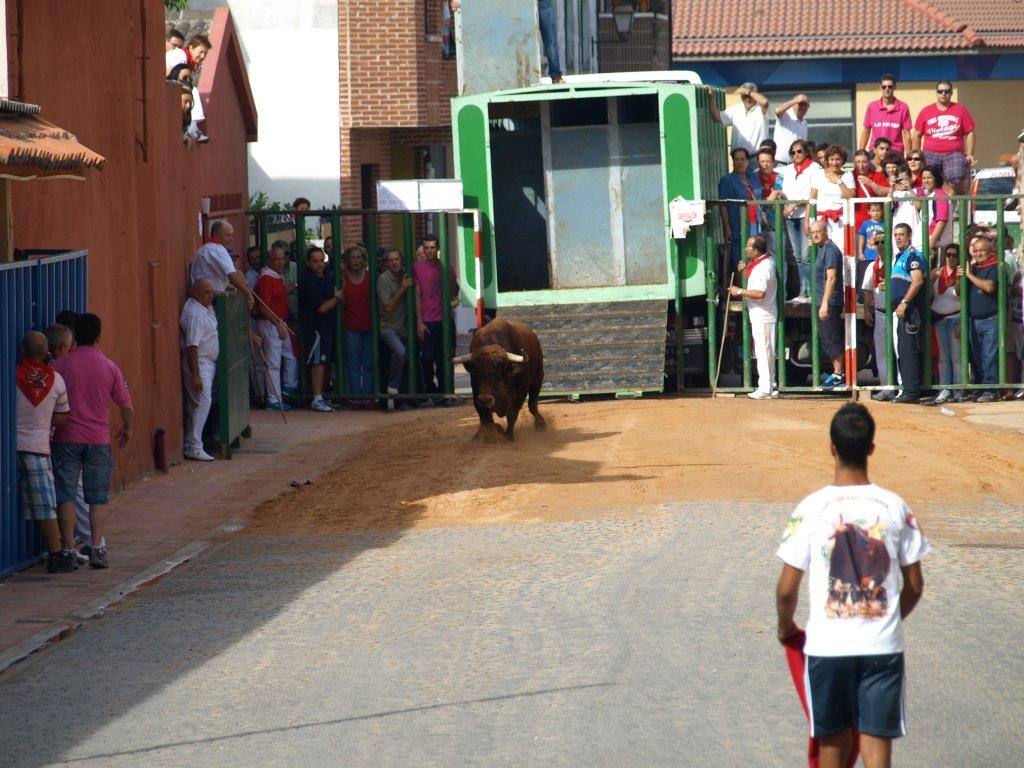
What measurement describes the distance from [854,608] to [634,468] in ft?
29.4

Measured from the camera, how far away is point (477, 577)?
10.4 m

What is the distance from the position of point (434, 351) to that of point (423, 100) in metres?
10.9

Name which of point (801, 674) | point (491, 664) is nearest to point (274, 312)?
point (491, 664)

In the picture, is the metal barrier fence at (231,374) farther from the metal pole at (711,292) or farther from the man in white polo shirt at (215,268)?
the metal pole at (711,292)

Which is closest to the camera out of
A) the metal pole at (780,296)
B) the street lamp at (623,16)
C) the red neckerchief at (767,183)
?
the metal pole at (780,296)

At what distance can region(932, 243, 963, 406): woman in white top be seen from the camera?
19.2m

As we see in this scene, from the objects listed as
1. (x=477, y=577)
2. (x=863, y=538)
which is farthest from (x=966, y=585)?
(x=863, y=538)

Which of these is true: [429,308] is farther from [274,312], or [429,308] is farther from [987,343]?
[987,343]

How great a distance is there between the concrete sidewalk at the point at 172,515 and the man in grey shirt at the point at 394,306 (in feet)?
2.85

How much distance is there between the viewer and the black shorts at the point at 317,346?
2073 cm

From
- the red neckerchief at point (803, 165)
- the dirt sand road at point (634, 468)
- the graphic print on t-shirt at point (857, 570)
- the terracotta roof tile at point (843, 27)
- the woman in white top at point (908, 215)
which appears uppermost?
the terracotta roof tile at point (843, 27)

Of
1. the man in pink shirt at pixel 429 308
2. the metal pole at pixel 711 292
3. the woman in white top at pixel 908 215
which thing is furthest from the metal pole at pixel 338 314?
the woman in white top at pixel 908 215

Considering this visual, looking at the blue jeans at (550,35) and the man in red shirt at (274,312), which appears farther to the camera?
the blue jeans at (550,35)

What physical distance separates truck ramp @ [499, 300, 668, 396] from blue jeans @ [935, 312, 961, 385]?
3.22 m
